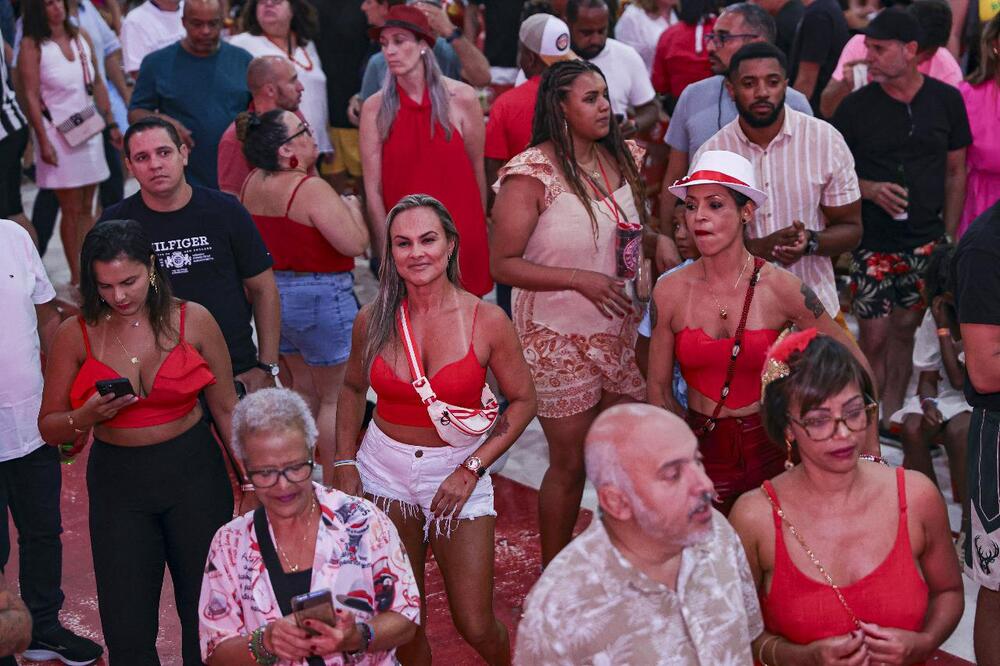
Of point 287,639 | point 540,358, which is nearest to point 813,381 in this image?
point 287,639

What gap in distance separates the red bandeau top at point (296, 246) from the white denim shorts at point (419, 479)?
5.24ft

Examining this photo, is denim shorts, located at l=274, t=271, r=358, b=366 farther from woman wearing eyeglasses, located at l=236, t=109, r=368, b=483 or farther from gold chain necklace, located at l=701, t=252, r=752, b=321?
gold chain necklace, located at l=701, t=252, r=752, b=321

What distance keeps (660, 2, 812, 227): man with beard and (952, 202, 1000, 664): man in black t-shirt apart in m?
1.81

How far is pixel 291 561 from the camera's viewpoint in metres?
3.24

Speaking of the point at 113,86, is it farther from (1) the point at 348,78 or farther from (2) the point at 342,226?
(2) the point at 342,226

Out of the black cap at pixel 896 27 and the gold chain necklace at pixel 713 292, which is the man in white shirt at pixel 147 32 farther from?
the gold chain necklace at pixel 713 292

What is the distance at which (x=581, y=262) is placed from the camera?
189 inches

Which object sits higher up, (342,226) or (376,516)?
(342,226)

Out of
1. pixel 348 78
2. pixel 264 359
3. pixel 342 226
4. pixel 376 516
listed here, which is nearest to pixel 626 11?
pixel 348 78

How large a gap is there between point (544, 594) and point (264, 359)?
2434mm

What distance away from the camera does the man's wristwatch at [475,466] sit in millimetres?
3965

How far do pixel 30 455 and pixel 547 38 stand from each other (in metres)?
3.32

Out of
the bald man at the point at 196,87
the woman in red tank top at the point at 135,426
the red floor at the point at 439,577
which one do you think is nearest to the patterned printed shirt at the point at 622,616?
the woman in red tank top at the point at 135,426

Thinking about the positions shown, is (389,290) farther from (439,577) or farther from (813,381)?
(439,577)
